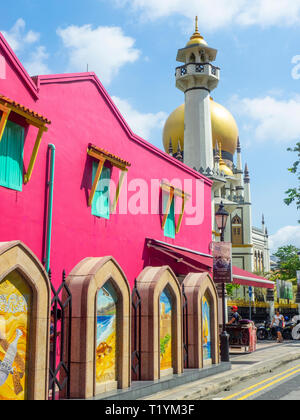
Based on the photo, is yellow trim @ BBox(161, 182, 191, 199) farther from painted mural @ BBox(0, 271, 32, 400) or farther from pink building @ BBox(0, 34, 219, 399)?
painted mural @ BBox(0, 271, 32, 400)

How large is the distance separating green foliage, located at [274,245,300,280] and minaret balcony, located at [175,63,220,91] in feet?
106

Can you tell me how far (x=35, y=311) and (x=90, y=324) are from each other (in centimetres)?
157

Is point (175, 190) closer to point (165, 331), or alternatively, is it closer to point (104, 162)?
point (104, 162)

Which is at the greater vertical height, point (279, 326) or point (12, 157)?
point (12, 157)

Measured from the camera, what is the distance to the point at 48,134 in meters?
11.7

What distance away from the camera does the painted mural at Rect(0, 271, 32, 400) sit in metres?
7.76

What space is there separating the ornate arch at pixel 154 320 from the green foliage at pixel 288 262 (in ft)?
195

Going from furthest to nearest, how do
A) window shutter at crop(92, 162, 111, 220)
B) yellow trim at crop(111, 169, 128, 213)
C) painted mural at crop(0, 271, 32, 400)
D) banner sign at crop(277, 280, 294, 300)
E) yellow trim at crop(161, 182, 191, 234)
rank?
banner sign at crop(277, 280, 294, 300) → yellow trim at crop(161, 182, 191, 234) → yellow trim at crop(111, 169, 128, 213) → window shutter at crop(92, 162, 111, 220) → painted mural at crop(0, 271, 32, 400)

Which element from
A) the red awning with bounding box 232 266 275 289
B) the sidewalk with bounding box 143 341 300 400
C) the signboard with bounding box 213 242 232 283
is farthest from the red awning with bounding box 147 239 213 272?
→ the sidewalk with bounding box 143 341 300 400

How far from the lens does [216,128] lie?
2697 inches

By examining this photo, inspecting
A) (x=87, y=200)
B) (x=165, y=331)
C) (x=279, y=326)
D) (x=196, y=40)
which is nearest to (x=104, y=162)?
(x=87, y=200)

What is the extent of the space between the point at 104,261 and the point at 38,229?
1.85 metres

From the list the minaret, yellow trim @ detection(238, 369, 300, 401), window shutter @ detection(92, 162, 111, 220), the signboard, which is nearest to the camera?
yellow trim @ detection(238, 369, 300, 401)

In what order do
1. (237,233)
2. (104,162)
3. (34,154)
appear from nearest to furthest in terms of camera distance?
1. (34,154)
2. (104,162)
3. (237,233)
